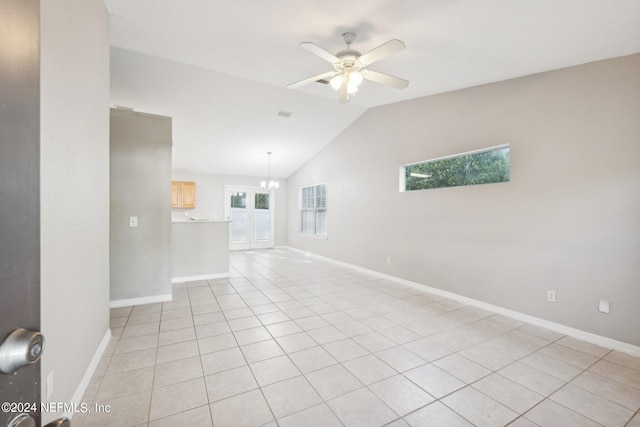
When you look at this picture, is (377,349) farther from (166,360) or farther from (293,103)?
(293,103)

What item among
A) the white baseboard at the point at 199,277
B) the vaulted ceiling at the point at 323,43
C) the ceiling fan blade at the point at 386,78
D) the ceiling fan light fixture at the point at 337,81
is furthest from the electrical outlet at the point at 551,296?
the white baseboard at the point at 199,277

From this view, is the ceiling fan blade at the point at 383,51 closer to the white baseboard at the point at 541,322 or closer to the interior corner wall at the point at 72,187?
the interior corner wall at the point at 72,187

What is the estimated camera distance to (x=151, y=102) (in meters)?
4.49

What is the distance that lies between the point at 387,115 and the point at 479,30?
270 cm

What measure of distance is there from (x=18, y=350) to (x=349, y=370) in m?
2.16

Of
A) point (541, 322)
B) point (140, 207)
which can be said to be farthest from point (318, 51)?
point (541, 322)

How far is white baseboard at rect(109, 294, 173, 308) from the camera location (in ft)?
11.7

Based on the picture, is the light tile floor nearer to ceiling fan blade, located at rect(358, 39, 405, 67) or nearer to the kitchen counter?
the kitchen counter

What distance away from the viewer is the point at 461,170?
3965 mm

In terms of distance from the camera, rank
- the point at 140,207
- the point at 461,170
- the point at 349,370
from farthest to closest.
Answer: the point at 461,170 < the point at 140,207 < the point at 349,370

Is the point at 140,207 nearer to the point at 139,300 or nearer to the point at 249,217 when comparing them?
the point at 139,300

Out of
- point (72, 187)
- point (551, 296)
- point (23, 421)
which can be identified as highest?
point (72, 187)

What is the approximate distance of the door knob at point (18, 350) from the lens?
0.44 m

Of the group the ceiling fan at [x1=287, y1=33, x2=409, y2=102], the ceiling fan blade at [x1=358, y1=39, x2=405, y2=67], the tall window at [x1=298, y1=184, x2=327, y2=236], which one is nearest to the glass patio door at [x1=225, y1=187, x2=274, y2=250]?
the tall window at [x1=298, y1=184, x2=327, y2=236]
